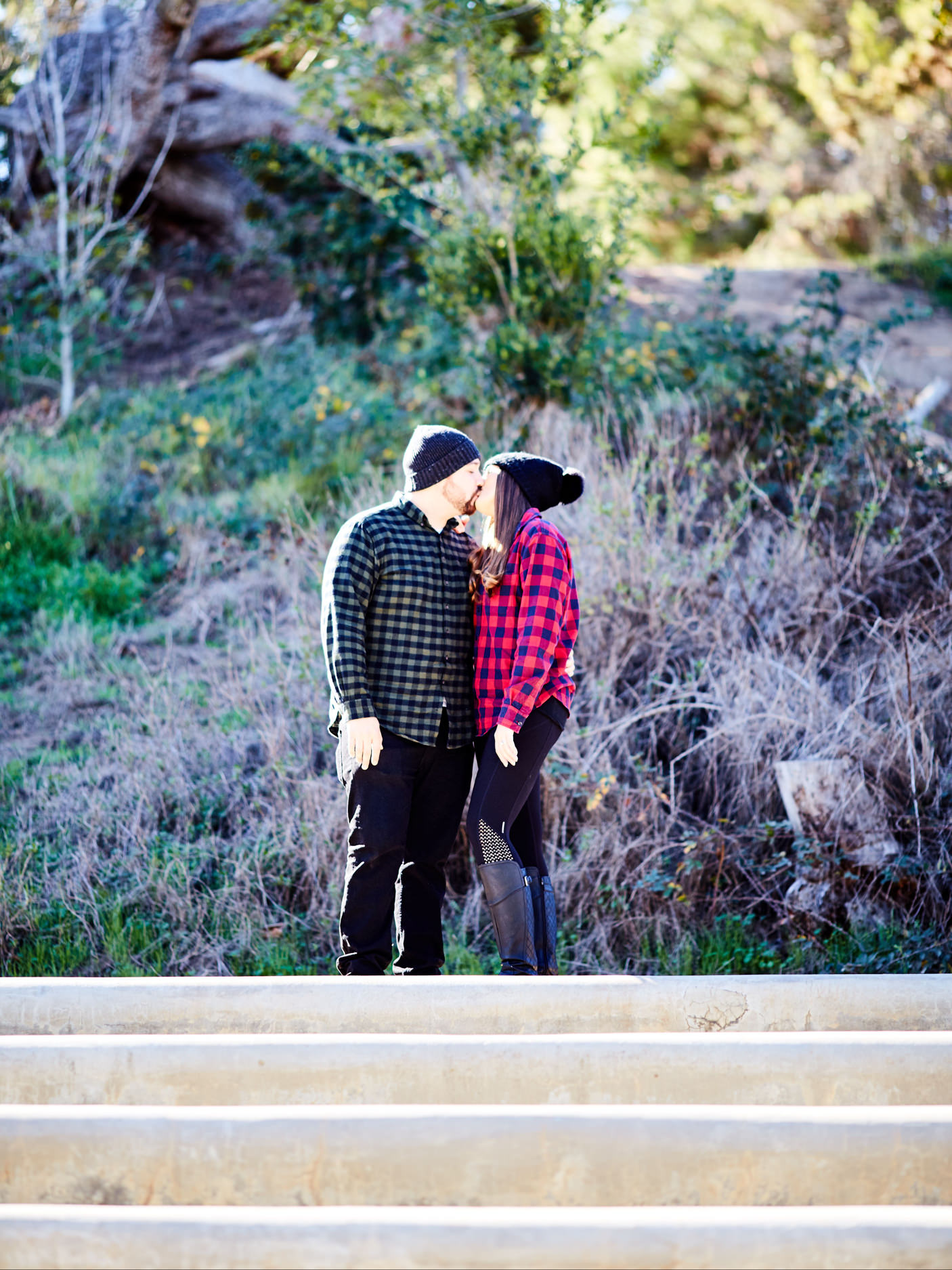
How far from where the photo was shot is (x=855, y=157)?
637 inches

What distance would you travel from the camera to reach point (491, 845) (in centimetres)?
319

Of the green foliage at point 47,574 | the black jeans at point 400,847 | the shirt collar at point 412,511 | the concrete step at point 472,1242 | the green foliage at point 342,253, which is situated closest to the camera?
the concrete step at point 472,1242

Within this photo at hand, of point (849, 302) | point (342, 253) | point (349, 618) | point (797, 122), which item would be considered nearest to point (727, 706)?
point (349, 618)

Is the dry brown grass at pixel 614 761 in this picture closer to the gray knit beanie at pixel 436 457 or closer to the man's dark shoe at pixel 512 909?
the man's dark shoe at pixel 512 909

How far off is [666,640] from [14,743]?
325 centimetres

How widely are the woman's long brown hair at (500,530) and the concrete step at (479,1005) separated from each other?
3.75 feet

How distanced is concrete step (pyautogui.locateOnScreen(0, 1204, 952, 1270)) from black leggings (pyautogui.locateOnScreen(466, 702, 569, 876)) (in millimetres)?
1425

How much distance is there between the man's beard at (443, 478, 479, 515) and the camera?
10.9 ft

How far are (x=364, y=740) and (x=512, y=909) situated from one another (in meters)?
0.65

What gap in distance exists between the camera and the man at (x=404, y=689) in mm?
3174

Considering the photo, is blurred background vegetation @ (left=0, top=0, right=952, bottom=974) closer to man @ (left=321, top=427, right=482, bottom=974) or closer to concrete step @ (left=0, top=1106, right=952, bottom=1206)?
man @ (left=321, top=427, right=482, bottom=974)

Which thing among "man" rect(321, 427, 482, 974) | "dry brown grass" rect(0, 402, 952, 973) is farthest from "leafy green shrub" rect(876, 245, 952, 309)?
"man" rect(321, 427, 482, 974)

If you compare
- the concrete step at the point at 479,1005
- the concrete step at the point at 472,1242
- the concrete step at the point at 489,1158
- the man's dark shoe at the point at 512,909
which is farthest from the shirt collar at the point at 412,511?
the concrete step at the point at 472,1242

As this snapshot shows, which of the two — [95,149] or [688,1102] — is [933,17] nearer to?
[95,149]
